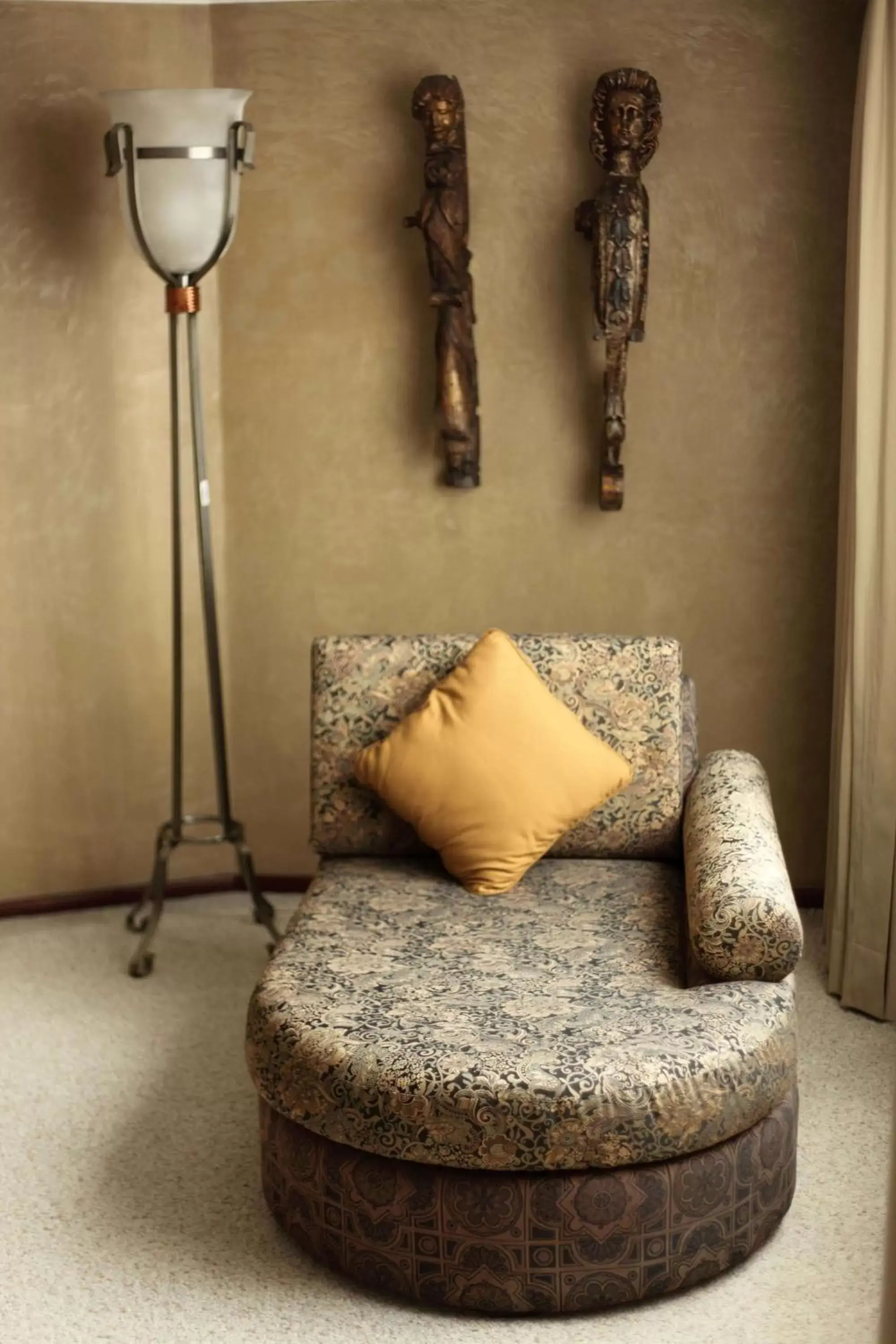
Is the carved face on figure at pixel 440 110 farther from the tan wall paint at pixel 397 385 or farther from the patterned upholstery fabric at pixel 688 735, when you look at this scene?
the patterned upholstery fabric at pixel 688 735

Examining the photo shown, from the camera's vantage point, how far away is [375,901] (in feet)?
9.51

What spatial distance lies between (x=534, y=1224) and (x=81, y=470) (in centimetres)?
236

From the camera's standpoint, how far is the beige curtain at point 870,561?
126 inches

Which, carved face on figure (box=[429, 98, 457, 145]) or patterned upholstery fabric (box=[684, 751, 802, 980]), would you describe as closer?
patterned upholstery fabric (box=[684, 751, 802, 980])

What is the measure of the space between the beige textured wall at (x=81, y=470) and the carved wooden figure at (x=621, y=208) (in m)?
1.01

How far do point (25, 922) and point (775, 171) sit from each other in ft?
8.78

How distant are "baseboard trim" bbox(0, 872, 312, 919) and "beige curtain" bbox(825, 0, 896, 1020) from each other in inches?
57.5

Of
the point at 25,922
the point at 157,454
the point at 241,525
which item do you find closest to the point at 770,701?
the point at 241,525

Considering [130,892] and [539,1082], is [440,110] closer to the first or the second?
[130,892]

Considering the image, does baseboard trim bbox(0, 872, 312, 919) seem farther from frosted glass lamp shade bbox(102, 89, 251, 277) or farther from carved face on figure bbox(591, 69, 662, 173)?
carved face on figure bbox(591, 69, 662, 173)

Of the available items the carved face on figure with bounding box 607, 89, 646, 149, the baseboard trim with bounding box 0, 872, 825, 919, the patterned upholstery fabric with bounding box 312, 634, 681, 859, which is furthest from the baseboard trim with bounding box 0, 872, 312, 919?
the carved face on figure with bounding box 607, 89, 646, 149

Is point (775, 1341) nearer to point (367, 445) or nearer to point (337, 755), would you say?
point (337, 755)

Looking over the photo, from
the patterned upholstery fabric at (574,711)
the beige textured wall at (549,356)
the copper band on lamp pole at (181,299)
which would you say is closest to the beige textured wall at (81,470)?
the beige textured wall at (549,356)

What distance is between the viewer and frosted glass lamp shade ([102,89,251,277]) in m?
3.27
